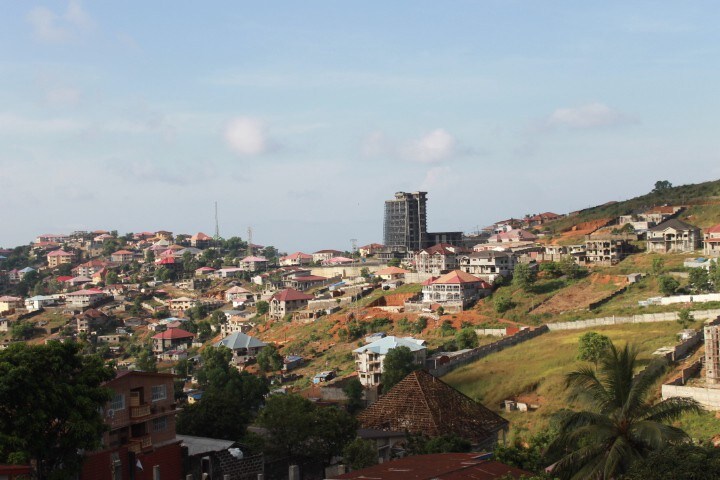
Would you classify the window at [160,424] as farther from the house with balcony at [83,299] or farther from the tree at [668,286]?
the house with balcony at [83,299]

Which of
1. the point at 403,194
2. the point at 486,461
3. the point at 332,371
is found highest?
the point at 403,194

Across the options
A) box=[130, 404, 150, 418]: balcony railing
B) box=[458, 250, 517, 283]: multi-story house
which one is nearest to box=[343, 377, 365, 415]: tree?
box=[130, 404, 150, 418]: balcony railing

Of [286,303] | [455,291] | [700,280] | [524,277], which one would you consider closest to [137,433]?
[700,280]

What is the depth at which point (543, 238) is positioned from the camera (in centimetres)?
9569

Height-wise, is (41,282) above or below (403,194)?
below

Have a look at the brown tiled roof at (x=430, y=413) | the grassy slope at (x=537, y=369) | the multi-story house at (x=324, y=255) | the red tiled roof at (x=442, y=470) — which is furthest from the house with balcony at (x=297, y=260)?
the red tiled roof at (x=442, y=470)

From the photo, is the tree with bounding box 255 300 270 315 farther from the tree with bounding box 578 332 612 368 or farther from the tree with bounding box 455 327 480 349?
the tree with bounding box 578 332 612 368

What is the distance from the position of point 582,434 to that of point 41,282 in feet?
424

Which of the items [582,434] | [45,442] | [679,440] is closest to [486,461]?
[582,434]

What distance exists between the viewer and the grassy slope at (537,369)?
35.8 meters

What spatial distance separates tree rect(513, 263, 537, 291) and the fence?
1507 centimetres

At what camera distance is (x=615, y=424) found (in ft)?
53.7

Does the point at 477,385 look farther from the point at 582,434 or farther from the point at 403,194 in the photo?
the point at 403,194

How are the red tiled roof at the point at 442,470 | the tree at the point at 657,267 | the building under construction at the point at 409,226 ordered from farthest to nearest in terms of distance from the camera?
the building under construction at the point at 409,226 → the tree at the point at 657,267 → the red tiled roof at the point at 442,470
